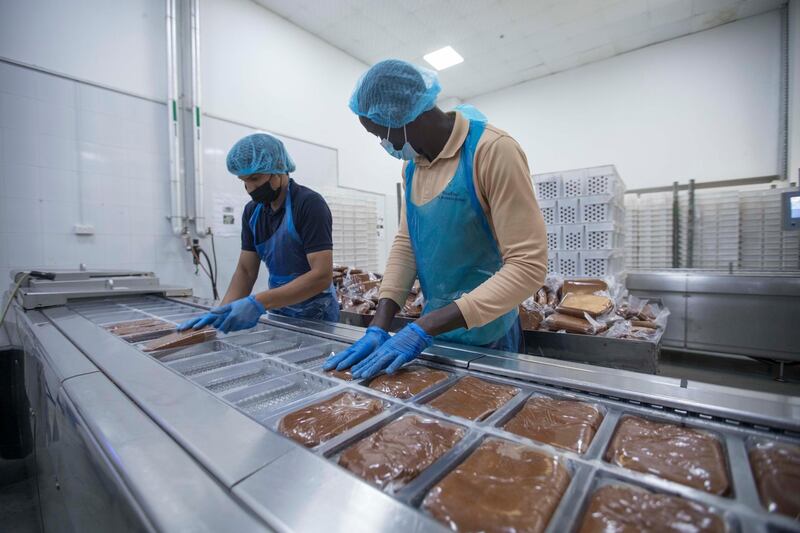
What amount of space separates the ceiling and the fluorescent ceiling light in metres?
0.10

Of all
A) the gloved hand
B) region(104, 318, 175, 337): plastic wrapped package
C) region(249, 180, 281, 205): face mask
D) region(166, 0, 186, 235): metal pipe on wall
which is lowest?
region(104, 318, 175, 337): plastic wrapped package

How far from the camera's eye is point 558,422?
2.42ft

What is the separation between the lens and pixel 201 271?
400 cm

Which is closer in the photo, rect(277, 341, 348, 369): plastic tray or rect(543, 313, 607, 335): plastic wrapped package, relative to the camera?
rect(277, 341, 348, 369): plastic tray

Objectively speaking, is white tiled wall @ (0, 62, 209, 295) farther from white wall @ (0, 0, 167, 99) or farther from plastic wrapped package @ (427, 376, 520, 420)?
plastic wrapped package @ (427, 376, 520, 420)

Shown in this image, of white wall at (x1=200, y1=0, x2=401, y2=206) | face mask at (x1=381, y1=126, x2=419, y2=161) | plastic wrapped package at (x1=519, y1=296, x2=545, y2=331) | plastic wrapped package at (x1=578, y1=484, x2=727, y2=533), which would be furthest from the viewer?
white wall at (x1=200, y1=0, x2=401, y2=206)

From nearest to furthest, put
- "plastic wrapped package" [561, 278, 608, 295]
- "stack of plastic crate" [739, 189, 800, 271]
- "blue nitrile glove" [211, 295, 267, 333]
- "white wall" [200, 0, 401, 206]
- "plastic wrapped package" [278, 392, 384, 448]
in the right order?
"plastic wrapped package" [278, 392, 384, 448]
"blue nitrile glove" [211, 295, 267, 333]
"plastic wrapped package" [561, 278, 608, 295]
"white wall" [200, 0, 401, 206]
"stack of plastic crate" [739, 189, 800, 271]

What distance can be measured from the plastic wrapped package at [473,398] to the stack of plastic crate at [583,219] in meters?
2.53

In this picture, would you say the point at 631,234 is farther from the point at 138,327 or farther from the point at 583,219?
the point at 138,327

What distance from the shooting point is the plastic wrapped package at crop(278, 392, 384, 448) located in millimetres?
701

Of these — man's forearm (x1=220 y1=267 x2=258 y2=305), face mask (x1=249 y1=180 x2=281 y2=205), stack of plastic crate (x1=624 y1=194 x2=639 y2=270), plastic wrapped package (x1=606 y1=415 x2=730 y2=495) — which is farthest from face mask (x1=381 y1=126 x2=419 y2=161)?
stack of plastic crate (x1=624 y1=194 x2=639 y2=270)

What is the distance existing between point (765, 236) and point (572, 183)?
3.03 metres

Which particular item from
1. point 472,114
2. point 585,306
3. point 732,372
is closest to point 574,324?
point 585,306

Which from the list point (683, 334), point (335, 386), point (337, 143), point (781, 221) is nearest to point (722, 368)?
point (683, 334)
